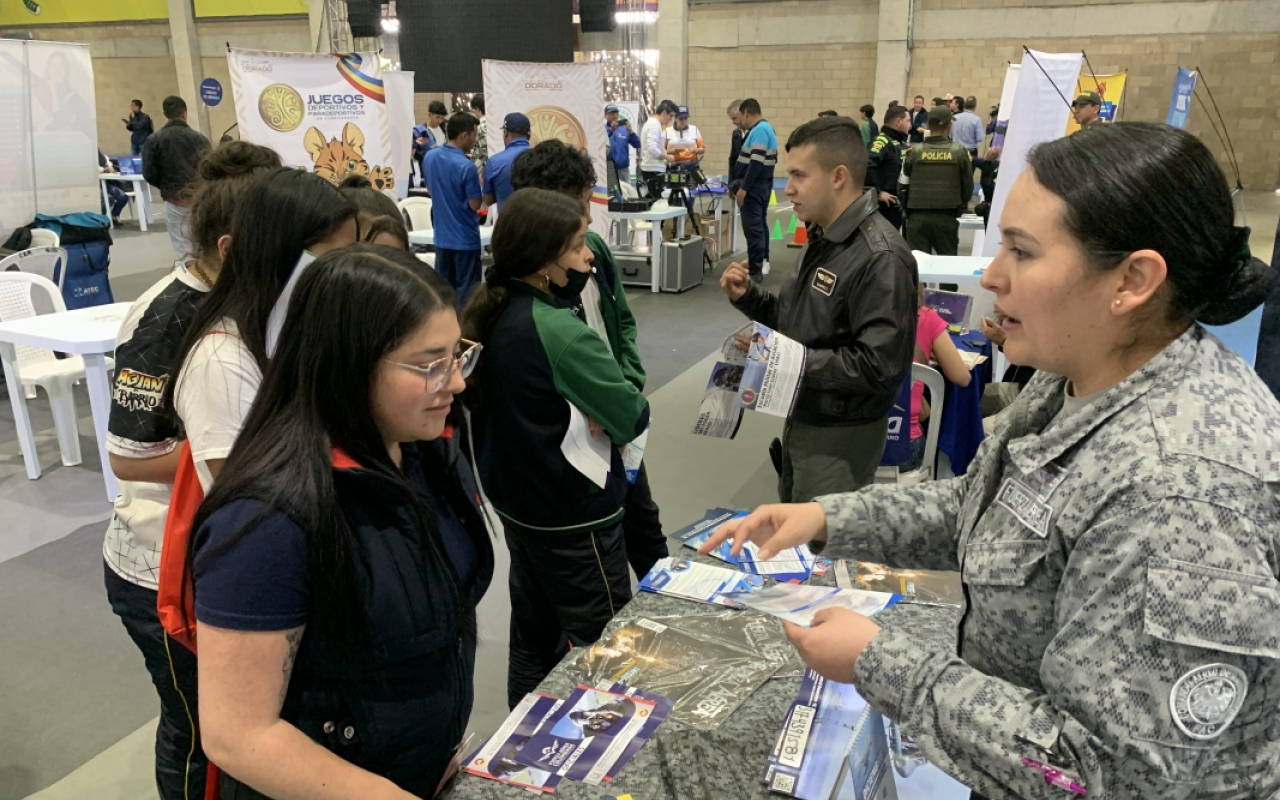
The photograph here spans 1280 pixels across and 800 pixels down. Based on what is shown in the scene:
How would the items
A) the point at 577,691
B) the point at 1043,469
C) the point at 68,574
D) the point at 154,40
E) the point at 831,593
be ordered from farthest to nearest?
the point at 154,40
the point at 68,574
the point at 831,593
the point at 577,691
the point at 1043,469

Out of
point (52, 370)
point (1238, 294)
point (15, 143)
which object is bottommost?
point (52, 370)

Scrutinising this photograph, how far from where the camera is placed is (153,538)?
1580mm

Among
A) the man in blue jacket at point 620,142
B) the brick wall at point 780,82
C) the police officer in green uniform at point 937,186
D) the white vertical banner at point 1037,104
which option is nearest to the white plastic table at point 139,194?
the man in blue jacket at point 620,142

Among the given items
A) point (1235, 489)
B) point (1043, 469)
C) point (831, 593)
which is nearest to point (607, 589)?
point (831, 593)

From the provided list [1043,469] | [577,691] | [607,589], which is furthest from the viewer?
[607,589]

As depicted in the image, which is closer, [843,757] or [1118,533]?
[1118,533]

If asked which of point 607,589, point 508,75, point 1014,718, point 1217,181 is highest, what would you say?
point 508,75

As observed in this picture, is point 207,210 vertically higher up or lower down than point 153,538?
higher up

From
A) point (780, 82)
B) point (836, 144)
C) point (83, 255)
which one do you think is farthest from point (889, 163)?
point (780, 82)

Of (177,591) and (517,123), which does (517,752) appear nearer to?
(177,591)

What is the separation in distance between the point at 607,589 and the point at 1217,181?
1.55 m

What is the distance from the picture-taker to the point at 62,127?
19.3 ft

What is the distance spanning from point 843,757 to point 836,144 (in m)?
1.64

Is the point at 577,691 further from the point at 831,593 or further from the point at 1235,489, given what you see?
the point at 1235,489
